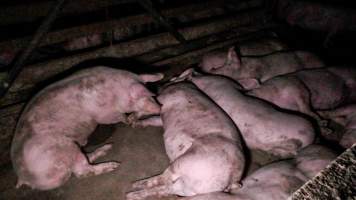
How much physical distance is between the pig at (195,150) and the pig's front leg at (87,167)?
41 cm

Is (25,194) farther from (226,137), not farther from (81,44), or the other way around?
(81,44)

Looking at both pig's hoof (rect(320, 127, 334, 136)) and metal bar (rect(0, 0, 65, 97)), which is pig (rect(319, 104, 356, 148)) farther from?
metal bar (rect(0, 0, 65, 97))

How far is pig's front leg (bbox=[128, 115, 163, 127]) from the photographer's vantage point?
3711 millimetres

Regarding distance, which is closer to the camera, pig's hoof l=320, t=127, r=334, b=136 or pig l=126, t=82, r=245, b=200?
pig l=126, t=82, r=245, b=200

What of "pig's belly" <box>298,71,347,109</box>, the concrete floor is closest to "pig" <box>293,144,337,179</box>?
the concrete floor

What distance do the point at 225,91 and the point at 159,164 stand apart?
1.24m

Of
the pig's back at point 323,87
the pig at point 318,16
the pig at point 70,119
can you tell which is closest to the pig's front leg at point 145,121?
the pig at point 70,119

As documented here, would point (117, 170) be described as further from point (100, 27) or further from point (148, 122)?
point (100, 27)

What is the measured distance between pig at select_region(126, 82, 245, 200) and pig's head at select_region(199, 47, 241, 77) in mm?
1240

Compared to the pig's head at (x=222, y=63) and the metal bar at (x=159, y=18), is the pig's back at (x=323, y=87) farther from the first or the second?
the metal bar at (x=159, y=18)

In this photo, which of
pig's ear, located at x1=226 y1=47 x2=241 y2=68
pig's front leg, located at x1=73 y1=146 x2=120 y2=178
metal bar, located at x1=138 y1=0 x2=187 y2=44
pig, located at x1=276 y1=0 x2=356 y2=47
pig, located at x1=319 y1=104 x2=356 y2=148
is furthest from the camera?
pig, located at x1=276 y1=0 x2=356 y2=47

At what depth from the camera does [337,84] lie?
4285mm

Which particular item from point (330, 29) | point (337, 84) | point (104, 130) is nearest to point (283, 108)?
point (337, 84)

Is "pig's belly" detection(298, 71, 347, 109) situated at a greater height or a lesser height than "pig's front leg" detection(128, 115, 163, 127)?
greater
